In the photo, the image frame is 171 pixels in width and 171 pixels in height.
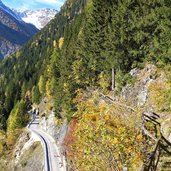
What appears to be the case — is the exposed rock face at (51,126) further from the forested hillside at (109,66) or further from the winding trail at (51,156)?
the forested hillside at (109,66)

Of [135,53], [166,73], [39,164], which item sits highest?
[135,53]

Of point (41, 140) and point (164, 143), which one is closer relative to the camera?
point (164, 143)

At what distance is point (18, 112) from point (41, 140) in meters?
38.2

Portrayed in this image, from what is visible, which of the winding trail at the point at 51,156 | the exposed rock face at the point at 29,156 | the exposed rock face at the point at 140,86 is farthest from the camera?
the exposed rock face at the point at 29,156

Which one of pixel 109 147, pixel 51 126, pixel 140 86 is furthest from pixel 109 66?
pixel 51 126

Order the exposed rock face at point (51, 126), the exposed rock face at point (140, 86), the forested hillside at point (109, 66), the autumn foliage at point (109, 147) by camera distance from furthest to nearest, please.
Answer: the exposed rock face at point (51, 126), the exposed rock face at point (140, 86), the forested hillside at point (109, 66), the autumn foliage at point (109, 147)

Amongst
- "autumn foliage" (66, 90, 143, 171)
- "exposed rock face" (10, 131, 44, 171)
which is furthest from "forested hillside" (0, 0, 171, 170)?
"exposed rock face" (10, 131, 44, 171)

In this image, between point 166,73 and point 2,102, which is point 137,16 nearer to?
point 166,73

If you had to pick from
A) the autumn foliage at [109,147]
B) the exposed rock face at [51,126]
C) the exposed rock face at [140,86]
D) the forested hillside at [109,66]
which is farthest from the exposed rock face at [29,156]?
the autumn foliage at [109,147]

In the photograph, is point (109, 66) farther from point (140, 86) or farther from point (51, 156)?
point (51, 156)

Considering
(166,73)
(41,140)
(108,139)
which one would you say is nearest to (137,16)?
(166,73)

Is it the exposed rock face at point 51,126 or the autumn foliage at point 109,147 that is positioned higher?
the exposed rock face at point 51,126

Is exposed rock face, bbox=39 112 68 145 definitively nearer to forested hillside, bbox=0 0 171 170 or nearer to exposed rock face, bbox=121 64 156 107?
forested hillside, bbox=0 0 171 170

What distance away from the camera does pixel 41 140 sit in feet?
234
